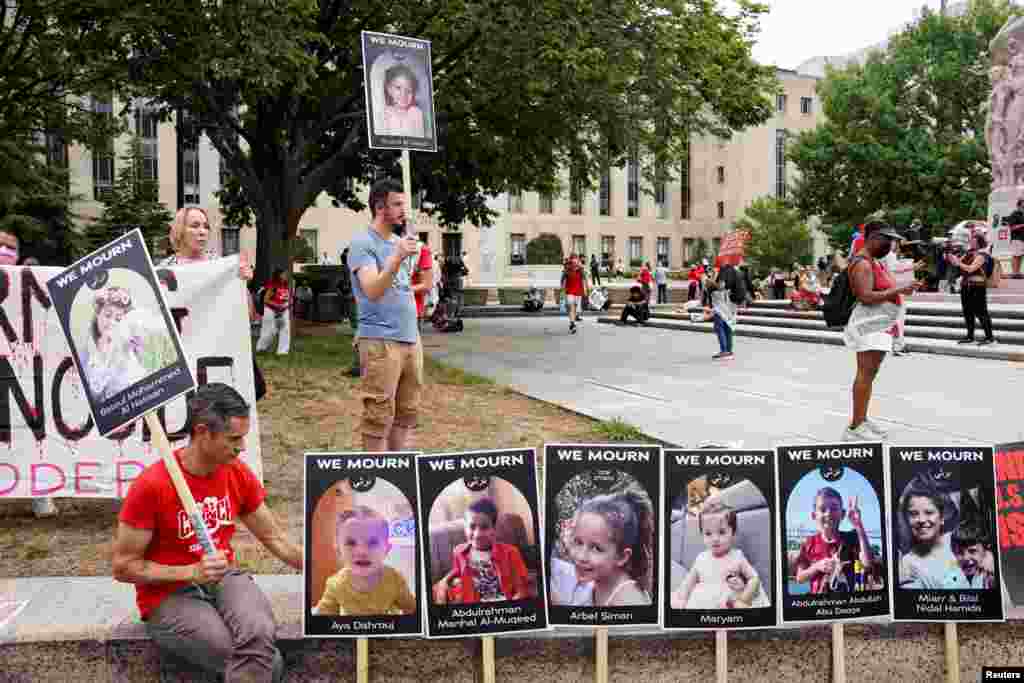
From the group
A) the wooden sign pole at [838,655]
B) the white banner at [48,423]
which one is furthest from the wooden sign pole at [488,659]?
the white banner at [48,423]

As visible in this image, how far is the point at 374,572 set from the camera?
3605mm

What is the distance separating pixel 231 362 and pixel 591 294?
28.0 m

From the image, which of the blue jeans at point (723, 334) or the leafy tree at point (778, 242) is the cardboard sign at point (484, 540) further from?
the leafy tree at point (778, 242)

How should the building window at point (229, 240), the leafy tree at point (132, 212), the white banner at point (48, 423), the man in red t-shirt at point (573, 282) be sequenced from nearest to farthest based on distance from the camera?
the white banner at point (48, 423) < the man in red t-shirt at point (573, 282) < the leafy tree at point (132, 212) < the building window at point (229, 240)

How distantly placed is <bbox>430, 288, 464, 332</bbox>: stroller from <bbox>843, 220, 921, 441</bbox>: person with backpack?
1584 cm

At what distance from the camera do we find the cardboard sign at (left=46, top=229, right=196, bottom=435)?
3424 mm

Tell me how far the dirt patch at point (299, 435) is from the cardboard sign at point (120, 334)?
156 cm

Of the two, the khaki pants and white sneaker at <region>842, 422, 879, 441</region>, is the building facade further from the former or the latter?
the khaki pants

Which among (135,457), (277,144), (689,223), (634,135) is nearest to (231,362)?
(135,457)

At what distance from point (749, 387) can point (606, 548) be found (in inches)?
326

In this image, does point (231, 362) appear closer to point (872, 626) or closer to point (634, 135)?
point (872, 626)

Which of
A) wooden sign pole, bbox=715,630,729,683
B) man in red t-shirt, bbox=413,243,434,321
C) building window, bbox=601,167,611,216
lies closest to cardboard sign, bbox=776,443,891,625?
wooden sign pole, bbox=715,630,729,683

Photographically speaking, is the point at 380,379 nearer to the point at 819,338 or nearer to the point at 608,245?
the point at 819,338

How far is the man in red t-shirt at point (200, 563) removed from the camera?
330 centimetres
